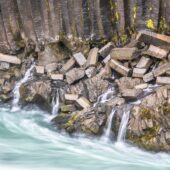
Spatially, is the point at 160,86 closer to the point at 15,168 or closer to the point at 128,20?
the point at 128,20

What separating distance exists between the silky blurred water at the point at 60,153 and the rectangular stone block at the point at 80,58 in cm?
162

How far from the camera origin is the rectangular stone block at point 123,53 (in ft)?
33.2

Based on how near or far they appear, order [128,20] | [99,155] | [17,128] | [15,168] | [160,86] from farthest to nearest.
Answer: [128,20]
[17,128]
[160,86]
[99,155]
[15,168]

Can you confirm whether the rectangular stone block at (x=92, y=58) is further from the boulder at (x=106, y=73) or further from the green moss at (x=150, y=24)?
the green moss at (x=150, y=24)

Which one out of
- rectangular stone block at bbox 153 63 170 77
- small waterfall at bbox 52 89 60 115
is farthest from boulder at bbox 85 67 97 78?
rectangular stone block at bbox 153 63 170 77

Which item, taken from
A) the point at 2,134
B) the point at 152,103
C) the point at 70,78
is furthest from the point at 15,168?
A: the point at 70,78

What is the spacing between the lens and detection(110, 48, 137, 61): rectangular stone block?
1011cm

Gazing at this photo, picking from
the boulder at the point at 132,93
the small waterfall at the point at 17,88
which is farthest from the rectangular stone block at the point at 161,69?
the small waterfall at the point at 17,88

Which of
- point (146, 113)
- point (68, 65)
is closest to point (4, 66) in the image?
point (68, 65)

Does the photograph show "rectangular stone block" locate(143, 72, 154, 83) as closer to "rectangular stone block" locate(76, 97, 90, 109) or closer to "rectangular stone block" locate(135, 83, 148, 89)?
"rectangular stone block" locate(135, 83, 148, 89)

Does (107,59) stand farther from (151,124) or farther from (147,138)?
(147,138)

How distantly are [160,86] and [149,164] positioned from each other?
1.78m

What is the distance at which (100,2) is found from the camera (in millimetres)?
11047

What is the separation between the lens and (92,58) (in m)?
10.8
